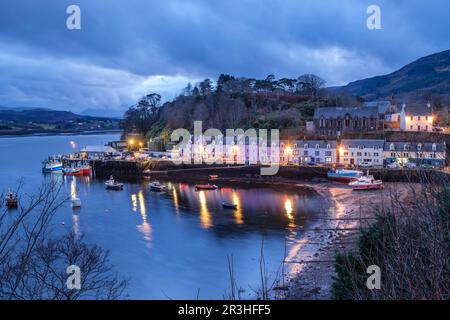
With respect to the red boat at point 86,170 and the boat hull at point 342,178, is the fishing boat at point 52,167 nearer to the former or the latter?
the red boat at point 86,170

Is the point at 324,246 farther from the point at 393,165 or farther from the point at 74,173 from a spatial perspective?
the point at 74,173

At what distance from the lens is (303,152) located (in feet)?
90.8

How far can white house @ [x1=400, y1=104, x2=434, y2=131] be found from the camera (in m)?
28.6

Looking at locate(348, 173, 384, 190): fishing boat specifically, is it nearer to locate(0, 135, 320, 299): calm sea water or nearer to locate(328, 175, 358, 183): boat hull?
locate(328, 175, 358, 183): boat hull

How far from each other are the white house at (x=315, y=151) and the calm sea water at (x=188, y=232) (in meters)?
6.16

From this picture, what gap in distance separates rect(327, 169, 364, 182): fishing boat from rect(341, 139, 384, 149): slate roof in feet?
8.33

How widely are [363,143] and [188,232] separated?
15360 mm

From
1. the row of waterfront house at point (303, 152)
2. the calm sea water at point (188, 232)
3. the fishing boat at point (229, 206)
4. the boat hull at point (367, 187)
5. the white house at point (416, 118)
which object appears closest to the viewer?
the calm sea water at point (188, 232)

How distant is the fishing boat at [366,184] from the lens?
70.7ft

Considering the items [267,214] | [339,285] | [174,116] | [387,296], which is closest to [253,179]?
[267,214]

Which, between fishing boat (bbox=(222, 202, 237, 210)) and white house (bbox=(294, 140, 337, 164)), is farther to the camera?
white house (bbox=(294, 140, 337, 164))

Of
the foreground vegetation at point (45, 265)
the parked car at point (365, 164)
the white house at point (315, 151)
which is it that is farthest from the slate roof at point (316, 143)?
the foreground vegetation at point (45, 265)

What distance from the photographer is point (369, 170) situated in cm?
2425

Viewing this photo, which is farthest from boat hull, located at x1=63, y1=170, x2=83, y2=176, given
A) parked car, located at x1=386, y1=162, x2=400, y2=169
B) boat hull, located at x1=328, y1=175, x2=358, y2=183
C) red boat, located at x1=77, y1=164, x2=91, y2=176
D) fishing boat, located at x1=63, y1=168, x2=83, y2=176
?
parked car, located at x1=386, y1=162, x2=400, y2=169
